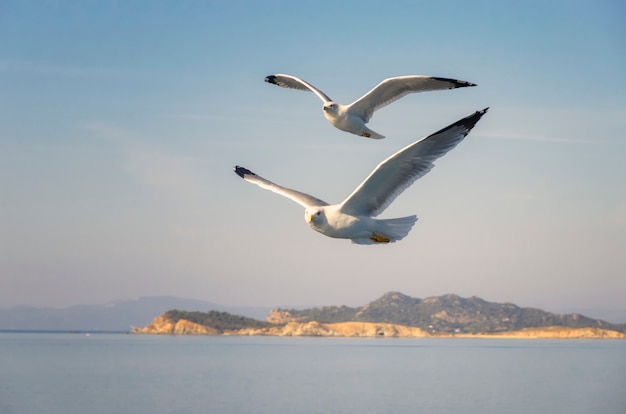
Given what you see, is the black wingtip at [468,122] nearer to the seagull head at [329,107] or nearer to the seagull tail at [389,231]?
the seagull tail at [389,231]

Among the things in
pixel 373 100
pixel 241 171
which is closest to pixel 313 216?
pixel 373 100

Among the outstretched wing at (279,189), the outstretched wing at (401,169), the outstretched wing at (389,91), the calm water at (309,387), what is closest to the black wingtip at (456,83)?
the outstretched wing at (389,91)

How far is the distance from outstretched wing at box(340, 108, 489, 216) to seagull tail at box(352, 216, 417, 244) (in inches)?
10.3

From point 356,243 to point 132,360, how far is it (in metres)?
122

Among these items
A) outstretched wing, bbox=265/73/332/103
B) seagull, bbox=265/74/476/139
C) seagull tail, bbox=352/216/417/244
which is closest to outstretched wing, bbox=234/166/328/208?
seagull tail, bbox=352/216/417/244

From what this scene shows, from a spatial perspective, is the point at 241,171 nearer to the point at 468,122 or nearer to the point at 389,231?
the point at 389,231

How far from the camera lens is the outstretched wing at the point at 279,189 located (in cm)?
1770

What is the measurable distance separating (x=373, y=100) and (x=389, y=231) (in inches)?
183

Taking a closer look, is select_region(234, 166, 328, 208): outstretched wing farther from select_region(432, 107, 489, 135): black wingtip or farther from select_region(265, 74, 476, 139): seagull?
select_region(432, 107, 489, 135): black wingtip

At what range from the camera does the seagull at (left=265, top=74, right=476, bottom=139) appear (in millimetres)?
18656

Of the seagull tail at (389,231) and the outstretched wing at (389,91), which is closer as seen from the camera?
the seagull tail at (389,231)

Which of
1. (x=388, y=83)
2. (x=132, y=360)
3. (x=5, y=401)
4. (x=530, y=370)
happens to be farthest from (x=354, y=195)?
(x=132, y=360)

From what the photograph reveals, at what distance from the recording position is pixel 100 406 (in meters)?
67.2

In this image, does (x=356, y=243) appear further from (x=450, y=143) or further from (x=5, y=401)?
(x=5, y=401)
